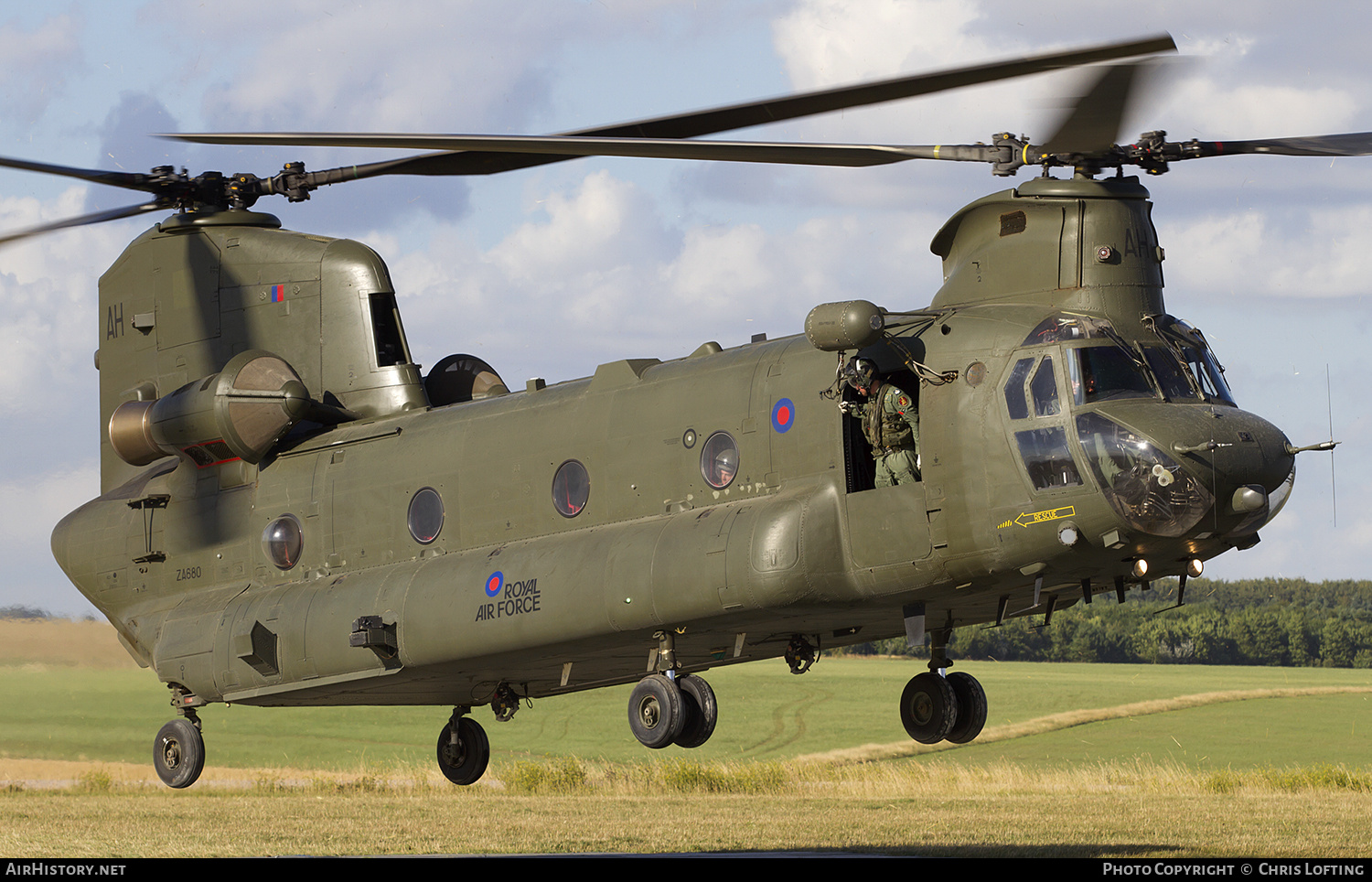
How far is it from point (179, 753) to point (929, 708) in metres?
9.46

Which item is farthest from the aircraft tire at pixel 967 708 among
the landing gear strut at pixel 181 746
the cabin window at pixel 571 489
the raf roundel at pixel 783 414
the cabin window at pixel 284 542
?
the landing gear strut at pixel 181 746

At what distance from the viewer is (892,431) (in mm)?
15406

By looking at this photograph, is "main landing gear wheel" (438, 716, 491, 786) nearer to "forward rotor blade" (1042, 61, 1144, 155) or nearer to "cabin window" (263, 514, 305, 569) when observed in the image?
"cabin window" (263, 514, 305, 569)

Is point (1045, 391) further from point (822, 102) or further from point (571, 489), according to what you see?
point (571, 489)

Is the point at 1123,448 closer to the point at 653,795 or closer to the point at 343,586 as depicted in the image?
the point at 343,586

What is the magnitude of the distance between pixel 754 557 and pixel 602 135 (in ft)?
15.0

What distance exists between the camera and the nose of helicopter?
13.9 m

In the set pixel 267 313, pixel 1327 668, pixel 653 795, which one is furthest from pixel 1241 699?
pixel 267 313

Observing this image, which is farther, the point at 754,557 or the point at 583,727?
the point at 583,727

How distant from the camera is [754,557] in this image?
15406 mm

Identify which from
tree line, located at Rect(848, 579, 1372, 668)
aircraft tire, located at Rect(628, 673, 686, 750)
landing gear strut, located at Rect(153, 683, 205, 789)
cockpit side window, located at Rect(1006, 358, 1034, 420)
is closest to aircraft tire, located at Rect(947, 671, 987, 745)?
aircraft tire, located at Rect(628, 673, 686, 750)

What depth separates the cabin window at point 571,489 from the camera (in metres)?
17.5

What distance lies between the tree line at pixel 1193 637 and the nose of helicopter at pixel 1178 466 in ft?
194

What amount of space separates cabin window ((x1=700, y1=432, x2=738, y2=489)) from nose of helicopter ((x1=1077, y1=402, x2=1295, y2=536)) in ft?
11.7
